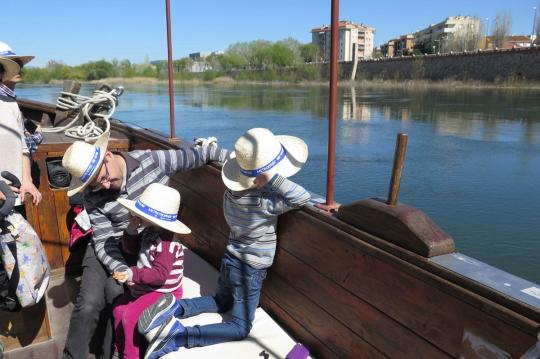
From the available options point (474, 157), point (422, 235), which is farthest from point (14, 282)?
point (474, 157)

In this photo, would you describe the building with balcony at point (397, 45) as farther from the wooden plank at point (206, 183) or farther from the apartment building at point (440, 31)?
the wooden plank at point (206, 183)

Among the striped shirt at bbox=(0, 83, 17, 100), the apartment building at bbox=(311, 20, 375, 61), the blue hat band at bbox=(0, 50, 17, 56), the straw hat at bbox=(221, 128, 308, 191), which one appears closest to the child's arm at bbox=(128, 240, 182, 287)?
the straw hat at bbox=(221, 128, 308, 191)

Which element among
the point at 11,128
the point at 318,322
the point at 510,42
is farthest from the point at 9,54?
the point at 510,42

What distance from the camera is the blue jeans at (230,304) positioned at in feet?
5.49

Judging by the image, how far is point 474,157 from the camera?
929 centimetres

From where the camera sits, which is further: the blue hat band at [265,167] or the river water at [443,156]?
the river water at [443,156]

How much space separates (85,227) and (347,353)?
1483mm

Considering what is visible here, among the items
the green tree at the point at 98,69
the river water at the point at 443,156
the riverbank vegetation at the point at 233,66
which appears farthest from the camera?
the green tree at the point at 98,69

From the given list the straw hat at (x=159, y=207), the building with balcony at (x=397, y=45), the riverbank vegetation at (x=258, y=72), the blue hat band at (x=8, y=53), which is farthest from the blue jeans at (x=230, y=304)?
the building with balcony at (x=397, y=45)

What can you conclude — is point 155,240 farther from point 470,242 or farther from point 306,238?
point 470,242

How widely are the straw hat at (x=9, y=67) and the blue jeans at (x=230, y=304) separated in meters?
1.11

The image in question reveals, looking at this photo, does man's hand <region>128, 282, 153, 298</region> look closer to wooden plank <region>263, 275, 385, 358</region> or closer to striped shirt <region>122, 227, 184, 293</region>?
striped shirt <region>122, 227, 184, 293</region>

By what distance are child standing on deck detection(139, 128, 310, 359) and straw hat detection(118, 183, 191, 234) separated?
0.20 m

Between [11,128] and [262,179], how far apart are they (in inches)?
38.5
